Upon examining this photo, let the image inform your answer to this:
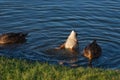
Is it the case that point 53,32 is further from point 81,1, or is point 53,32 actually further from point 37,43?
point 81,1

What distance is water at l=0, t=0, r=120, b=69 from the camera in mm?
16344

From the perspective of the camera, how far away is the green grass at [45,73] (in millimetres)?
11461

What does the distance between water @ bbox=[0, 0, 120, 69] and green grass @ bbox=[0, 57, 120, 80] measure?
325 centimetres

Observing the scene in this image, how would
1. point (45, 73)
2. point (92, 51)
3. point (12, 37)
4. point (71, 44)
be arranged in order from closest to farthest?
point (45, 73) < point (92, 51) < point (71, 44) < point (12, 37)

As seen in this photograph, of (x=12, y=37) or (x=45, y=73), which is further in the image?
(x=12, y=37)

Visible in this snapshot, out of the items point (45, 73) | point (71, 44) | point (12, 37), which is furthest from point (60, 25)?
point (45, 73)

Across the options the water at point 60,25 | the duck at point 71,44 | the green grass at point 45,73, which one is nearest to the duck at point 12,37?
the water at point 60,25

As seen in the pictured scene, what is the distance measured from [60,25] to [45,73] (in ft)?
26.3

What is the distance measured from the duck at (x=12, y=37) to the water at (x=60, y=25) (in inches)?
11.4

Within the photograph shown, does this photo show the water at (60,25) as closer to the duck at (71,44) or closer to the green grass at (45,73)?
the duck at (71,44)

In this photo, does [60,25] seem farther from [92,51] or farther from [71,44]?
[92,51]

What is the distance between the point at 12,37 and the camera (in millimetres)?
17859

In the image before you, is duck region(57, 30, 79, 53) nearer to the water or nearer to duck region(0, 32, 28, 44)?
the water

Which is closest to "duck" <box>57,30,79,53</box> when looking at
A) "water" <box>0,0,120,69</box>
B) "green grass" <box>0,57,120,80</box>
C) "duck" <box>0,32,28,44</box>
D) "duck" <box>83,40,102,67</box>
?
"water" <box>0,0,120,69</box>
